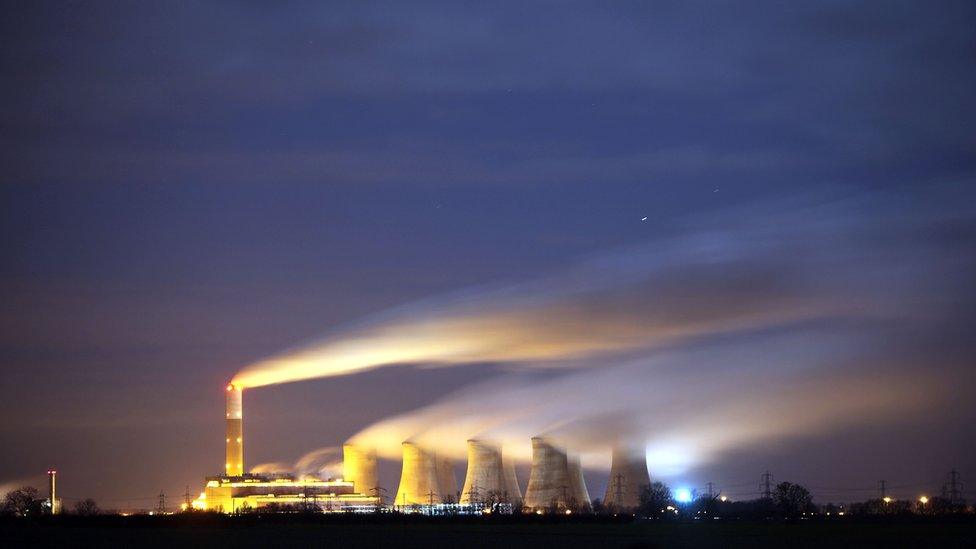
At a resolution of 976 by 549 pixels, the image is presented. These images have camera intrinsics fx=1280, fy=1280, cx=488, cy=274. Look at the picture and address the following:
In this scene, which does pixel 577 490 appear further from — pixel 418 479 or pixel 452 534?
pixel 452 534

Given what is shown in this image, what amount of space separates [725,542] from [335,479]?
231 ft

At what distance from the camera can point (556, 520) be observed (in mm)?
85938

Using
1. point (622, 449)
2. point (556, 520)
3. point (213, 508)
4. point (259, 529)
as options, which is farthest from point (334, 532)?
point (213, 508)

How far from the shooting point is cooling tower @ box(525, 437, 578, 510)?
101m

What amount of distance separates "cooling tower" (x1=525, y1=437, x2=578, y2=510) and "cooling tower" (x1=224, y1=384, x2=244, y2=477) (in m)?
28.7

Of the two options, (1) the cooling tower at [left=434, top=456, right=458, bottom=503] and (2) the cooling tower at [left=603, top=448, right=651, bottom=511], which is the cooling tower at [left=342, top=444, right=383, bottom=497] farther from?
(2) the cooling tower at [left=603, top=448, right=651, bottom=511]

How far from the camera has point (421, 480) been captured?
364 ft

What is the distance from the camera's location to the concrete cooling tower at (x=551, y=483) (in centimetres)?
10144

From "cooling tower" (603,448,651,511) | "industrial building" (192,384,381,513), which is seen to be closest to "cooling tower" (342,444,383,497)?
"industrial building" (192,384,381,513)

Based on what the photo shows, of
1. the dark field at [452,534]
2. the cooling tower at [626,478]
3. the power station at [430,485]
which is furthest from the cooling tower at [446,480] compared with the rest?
the dark field at [452,534]

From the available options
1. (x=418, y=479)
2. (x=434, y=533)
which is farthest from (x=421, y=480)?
(x=434, y=533)

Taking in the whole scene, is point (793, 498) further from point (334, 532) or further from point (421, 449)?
point (334, 532)

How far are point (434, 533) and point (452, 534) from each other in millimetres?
1548

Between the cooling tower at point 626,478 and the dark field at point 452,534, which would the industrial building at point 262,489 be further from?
the dark field at point 452,534
